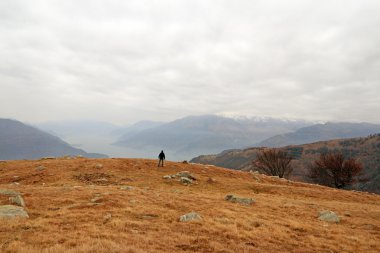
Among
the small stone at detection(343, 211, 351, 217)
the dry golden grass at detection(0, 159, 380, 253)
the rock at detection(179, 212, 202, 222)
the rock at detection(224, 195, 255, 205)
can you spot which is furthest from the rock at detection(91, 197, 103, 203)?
the small stone at detection(343, 211, 351, 217)

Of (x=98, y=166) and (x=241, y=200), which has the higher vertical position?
(x=98, y=166)

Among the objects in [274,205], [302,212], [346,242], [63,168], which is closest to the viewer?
[346,242]

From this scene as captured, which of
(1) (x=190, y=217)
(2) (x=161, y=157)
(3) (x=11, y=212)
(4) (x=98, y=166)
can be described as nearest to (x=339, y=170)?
(2) (x=161, y=157)

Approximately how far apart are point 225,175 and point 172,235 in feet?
128

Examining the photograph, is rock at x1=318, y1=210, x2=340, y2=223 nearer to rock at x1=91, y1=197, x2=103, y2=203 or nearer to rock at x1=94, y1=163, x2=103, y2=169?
rock at x1=91, y1=197, x2=103, y2=203

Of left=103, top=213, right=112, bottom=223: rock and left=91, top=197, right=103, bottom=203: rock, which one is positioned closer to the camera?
left=103, top=213, right=112, bottom=223: rock

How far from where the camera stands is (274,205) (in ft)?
107

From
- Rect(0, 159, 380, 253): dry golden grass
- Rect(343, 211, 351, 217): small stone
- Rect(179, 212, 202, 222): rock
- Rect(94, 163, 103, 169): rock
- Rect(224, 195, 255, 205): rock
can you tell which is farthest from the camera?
Rect(94, 163, 103, 169): rock

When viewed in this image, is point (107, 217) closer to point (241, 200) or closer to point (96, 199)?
point (96, 199)

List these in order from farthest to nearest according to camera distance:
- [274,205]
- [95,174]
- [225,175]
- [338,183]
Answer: [338,183] < [225,175] < [95,174] < [274,205]

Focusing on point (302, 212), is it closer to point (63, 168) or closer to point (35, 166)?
point (63, 168)

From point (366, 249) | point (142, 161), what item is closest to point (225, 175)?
point (142, 161)

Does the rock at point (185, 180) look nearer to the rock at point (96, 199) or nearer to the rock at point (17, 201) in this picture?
the rock at point (96, 199)

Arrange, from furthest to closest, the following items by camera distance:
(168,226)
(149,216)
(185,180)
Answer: (185,180)
(149,216)
(168,226)
